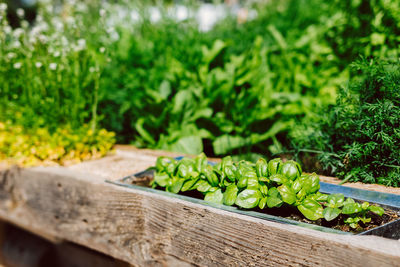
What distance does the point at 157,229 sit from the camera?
5.77 feet

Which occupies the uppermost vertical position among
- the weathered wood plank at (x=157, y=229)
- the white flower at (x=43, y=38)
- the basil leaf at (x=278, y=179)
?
the white flower at (x=43, y=38)

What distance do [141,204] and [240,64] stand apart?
1520 millimetres

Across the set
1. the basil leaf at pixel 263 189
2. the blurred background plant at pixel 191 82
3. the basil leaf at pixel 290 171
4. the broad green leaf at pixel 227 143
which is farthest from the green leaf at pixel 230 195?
the broad green leaf at pixel 227 143

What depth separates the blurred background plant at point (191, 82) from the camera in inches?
104

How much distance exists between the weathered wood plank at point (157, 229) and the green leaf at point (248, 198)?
0.16 ft

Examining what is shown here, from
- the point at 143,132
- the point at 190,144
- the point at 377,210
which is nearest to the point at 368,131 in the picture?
the point at 377,210

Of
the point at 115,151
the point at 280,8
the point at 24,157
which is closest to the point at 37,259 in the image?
the point at 24,157

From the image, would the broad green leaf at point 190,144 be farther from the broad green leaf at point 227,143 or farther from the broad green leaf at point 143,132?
the broad green leaf at point 143,132

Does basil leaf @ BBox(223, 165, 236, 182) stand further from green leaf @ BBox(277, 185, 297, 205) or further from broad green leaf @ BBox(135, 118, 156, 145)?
broad green leaf @ BBox(135, 118, 156, 145)

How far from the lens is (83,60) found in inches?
120

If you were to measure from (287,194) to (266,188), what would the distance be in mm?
133

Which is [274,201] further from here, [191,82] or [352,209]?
[191,82]

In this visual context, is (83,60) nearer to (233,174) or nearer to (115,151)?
(115,151)

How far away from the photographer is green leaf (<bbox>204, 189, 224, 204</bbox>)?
1625 mm
